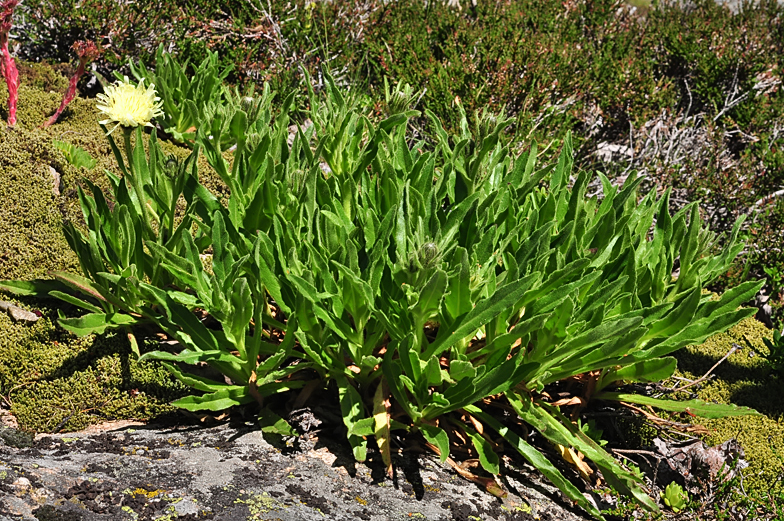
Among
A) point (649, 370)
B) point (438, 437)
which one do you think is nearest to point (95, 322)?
point (438, 437)

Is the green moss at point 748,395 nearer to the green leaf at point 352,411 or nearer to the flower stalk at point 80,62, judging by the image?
the green leaf at point 352,411

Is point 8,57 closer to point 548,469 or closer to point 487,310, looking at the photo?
point 487,310

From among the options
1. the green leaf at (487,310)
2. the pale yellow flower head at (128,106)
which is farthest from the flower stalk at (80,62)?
the green leaf at (487,310)

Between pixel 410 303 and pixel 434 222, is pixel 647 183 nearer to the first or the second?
pixel 434 222

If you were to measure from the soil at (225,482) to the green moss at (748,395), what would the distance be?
896mm

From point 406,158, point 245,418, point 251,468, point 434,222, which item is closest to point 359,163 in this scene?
point 406,158

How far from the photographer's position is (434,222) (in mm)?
2439

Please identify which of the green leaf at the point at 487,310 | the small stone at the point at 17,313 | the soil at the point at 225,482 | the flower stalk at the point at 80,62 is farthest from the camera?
the flower stalk at the point at 80,62

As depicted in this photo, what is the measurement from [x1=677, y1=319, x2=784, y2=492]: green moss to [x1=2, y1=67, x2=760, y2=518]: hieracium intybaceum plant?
41cm

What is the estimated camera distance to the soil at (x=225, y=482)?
1.65 m

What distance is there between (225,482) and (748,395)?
7.43ft

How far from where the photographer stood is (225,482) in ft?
6.04

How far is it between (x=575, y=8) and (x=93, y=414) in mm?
5923

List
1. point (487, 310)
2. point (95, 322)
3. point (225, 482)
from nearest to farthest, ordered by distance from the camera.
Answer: point (225, 482)
point (487, 310)
point (95, 322)
